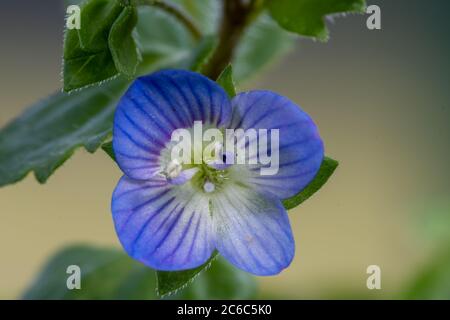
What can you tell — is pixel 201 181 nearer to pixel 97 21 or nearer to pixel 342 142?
pixel 97 21

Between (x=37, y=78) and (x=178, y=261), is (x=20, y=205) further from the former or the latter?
(x=178, y=261)

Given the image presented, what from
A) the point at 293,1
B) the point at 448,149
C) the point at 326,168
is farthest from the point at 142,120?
the point at 448,149

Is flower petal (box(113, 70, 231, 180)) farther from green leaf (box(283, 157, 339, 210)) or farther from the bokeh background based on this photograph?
the bokeh background

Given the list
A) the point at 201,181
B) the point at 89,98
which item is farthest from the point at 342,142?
the point at 201,181

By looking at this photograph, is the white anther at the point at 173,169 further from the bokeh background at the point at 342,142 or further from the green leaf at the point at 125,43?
the bokeh background at the point at 342,142

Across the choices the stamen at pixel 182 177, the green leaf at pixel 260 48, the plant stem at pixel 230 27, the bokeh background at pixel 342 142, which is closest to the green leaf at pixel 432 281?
the bokeh background at pixel 342 142
